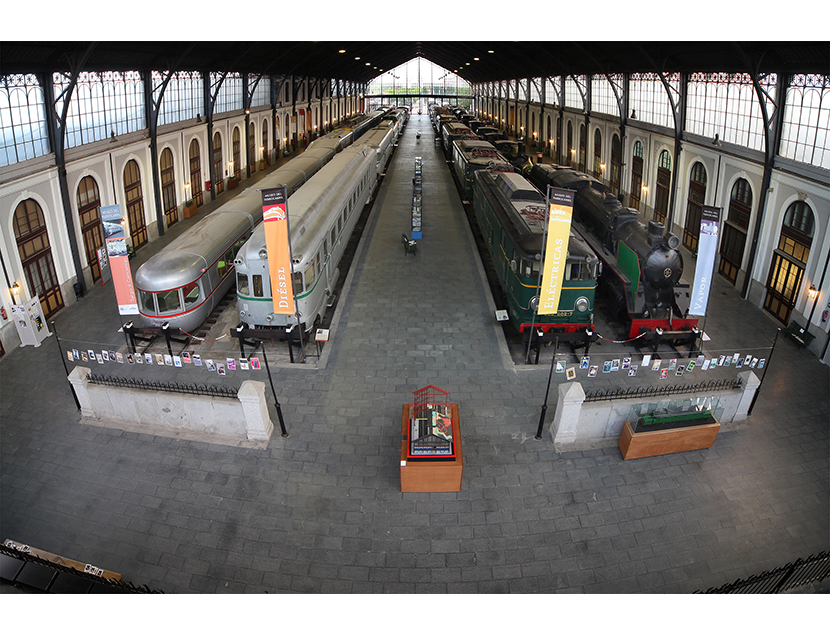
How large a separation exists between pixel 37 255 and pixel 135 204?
7.10m

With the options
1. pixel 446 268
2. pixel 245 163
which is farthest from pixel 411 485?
pixel 245 163

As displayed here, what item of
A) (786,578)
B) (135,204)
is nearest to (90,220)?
(135,204)

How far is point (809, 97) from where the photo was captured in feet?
54.5

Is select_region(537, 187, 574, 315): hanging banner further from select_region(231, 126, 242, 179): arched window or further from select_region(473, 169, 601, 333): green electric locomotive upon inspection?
→ select_region(231, 126, 242, 179): arched window

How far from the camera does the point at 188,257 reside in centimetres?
1593

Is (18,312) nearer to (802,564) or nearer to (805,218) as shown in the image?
(802,564)

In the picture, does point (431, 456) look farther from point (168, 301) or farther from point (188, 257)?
point (188, 257)

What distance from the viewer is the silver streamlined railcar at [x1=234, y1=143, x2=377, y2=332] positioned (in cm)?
1484

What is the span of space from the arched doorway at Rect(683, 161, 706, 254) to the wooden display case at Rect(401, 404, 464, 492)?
18224 mm

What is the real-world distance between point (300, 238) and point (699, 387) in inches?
465

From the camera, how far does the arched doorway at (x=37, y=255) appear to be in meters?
16.4

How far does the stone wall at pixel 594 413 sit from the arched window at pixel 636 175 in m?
20.0

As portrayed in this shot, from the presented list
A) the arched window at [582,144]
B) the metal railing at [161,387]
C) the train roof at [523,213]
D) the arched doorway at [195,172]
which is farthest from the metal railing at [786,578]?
the arched window at [582,144]

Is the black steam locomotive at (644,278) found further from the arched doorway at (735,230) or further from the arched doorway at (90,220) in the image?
the arched doorway at (90,220)
